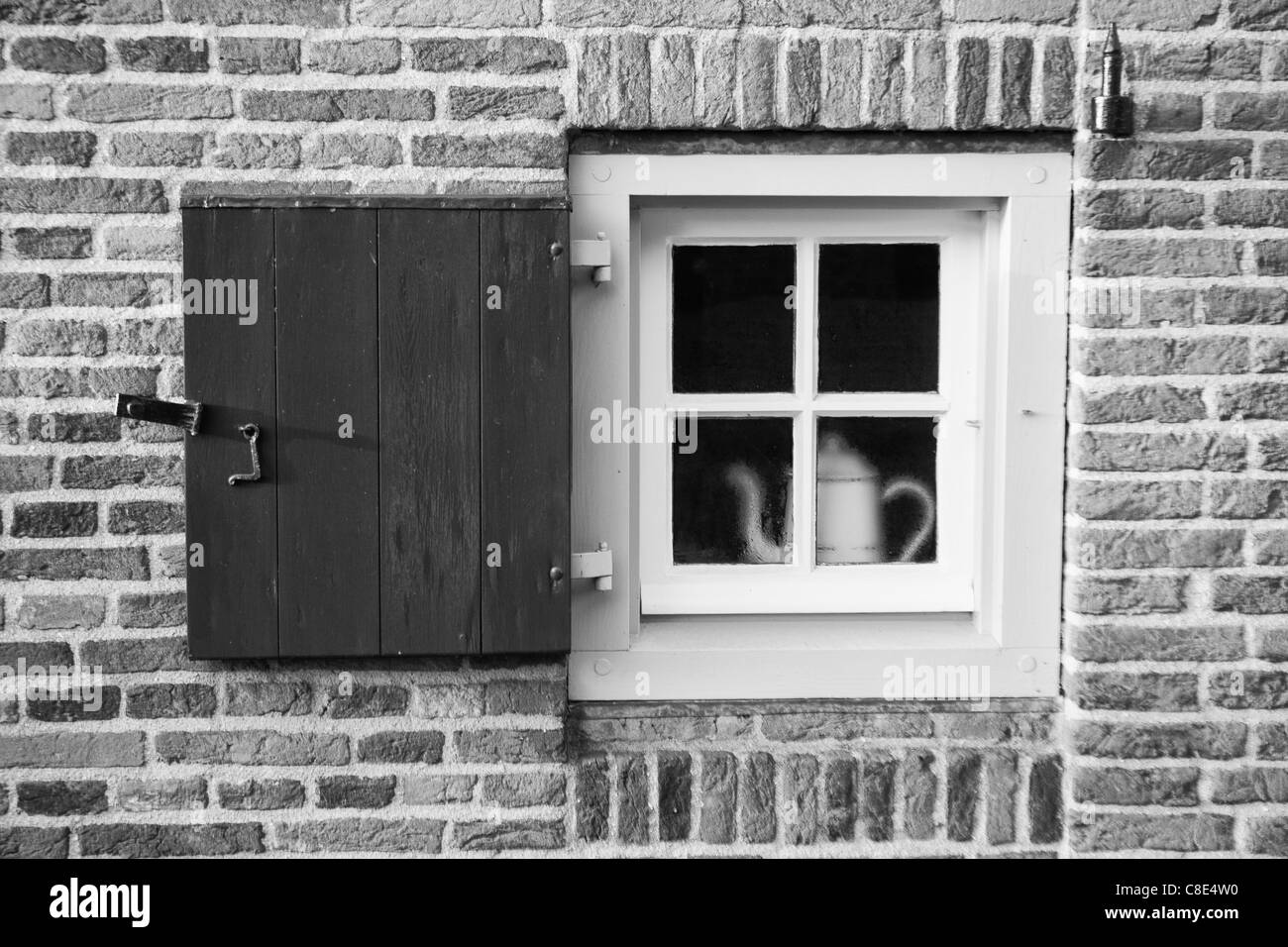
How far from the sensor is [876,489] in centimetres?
278

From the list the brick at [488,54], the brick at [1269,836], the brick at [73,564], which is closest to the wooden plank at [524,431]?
the brick at [488,54]

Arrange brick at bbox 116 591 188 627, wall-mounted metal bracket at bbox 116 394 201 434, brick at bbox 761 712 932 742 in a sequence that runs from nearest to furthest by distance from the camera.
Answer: wall-mounted metal bracket at bbox 116 394 201 434 → brick at bbox 116 591 188 627 → brick at bbox 761 712 932 742

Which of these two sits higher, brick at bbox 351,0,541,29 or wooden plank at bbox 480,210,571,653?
brick at bbox 351,0,541,29

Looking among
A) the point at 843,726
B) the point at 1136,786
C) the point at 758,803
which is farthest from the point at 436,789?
the point at 1136,786

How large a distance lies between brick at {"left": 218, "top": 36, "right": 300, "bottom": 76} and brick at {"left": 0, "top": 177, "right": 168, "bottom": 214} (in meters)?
0.30

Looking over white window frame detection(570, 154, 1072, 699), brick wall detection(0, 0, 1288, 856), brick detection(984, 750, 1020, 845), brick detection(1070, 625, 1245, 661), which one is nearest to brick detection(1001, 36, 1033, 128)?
brick wall detection(0, 0, 1288, 856)

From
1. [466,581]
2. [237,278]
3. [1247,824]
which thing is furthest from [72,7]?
[1247,824]

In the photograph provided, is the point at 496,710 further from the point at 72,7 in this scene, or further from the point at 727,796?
the point at 72,7

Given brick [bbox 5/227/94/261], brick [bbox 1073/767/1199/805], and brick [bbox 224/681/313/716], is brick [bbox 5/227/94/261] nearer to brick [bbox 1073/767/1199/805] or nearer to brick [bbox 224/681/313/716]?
brick [bbox 224/681/313/716]

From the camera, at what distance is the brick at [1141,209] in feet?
8.26

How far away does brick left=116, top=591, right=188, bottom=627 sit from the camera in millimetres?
2539

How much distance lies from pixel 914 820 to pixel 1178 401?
1.10 meters

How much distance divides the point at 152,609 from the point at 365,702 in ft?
1.67

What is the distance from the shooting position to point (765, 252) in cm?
272
